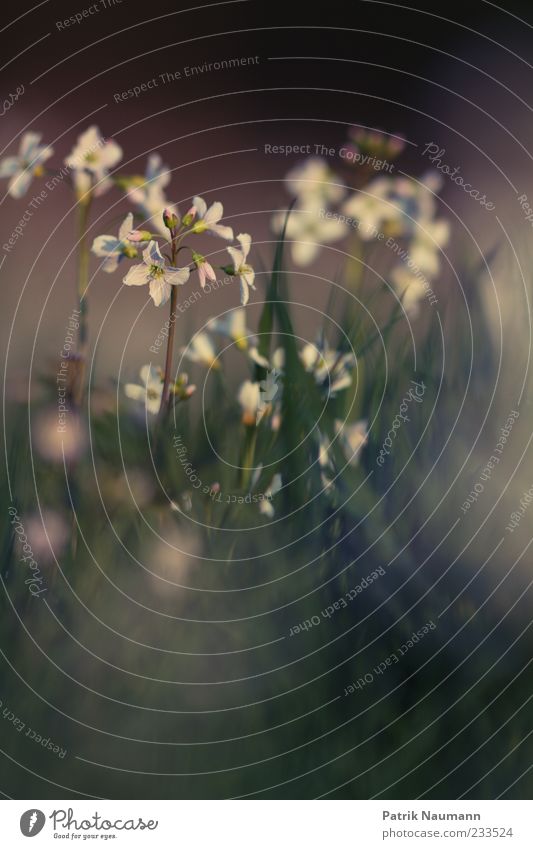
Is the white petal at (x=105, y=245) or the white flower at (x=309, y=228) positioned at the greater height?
the white flower at (x=309, y=228)

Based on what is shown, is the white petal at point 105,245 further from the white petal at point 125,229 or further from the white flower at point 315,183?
the white flower at point 315,183

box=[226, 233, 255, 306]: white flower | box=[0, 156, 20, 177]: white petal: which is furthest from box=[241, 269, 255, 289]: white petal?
box=[0, 156, 20, 177]: white petal

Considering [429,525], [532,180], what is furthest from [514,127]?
[429,525]

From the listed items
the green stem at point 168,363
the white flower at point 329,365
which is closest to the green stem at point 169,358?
the green stem at point 168,363

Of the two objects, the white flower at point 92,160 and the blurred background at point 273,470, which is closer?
the blurred background at point 273,470

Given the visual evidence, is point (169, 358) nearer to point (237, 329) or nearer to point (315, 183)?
point (237, 329)

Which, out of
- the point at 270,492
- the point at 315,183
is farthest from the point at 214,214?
the point at 270,492

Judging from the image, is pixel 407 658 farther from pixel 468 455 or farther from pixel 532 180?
pixel 532 180
